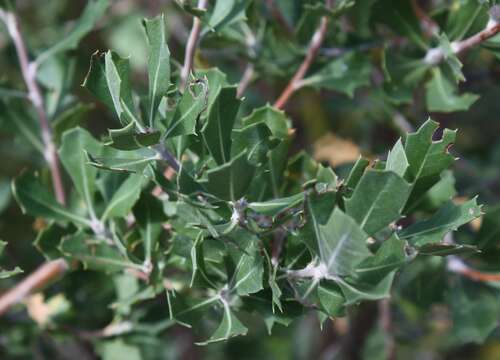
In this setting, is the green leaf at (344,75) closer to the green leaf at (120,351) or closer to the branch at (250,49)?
the branch at (250,49)

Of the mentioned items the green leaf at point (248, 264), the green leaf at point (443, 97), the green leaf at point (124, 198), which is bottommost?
the green leaf at point (124, 198)

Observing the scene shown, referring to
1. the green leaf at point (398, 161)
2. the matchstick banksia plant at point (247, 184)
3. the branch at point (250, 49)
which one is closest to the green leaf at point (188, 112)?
the matchstick banksia plant at point (247, 184)

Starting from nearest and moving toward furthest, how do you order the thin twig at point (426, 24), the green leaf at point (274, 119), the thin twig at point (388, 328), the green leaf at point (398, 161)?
the green leaf at point (398, 161)
the green leaf at point (274, 119)
the thin twig at point (426, 24)
the thin twig at point (388, 328)

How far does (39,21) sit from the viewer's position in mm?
2078

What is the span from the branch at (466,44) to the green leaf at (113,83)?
1.65 ft

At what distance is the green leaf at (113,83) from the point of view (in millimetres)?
727

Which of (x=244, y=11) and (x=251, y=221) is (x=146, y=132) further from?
(x=244, y=11)

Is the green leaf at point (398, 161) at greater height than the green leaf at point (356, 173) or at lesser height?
greater

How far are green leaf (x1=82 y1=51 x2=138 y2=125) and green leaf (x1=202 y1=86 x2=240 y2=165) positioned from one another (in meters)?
0.08

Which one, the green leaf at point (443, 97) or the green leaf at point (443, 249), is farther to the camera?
the green leaf at point (443, 97)

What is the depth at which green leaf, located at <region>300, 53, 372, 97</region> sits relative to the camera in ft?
3.73

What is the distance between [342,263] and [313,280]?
0.08 meters

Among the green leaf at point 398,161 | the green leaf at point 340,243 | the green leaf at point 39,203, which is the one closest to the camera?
the green leaf at point 340,243

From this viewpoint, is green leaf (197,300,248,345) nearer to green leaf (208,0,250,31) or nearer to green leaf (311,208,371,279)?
green leaf (311,208,371,279)
